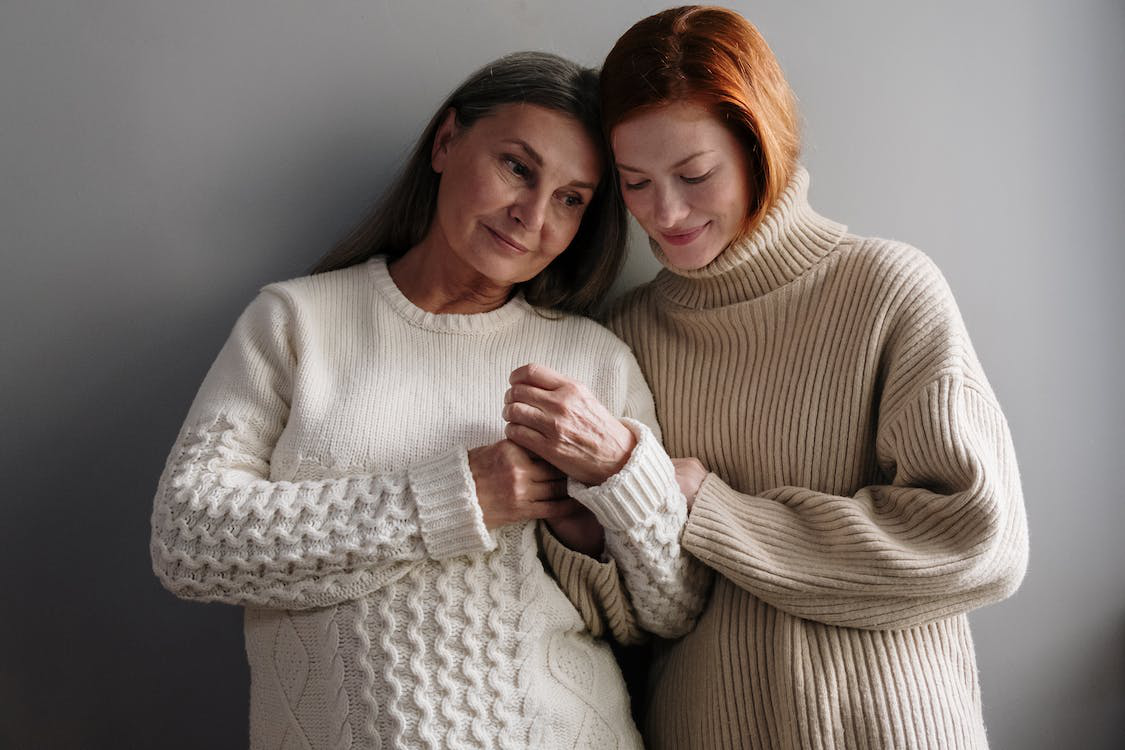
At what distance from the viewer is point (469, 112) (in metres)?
1.57

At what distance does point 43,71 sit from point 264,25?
39 centimetres

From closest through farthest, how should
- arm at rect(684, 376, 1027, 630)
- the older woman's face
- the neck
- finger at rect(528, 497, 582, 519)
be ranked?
arm at rect(684, 376, 1027, 630), finger at rect(528, 497, 582, 519), the older woman's face, the neck

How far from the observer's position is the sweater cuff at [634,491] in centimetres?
135

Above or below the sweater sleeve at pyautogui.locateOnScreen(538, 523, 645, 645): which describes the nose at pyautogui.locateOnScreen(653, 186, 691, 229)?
above

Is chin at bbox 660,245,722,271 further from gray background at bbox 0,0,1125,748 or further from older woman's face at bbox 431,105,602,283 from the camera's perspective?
gray background at bbox 0,0,1125,748

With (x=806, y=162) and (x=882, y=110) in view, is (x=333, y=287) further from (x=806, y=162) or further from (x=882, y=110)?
(x=882, y=110)

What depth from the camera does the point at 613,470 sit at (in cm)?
137

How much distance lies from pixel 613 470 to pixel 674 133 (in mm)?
518

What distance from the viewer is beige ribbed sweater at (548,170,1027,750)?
132 centimetres

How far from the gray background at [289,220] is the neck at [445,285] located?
0.77 ft

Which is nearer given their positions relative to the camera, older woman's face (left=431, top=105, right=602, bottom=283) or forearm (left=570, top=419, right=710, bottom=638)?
forearm (left=570, top=419, right=710, bottom=638)

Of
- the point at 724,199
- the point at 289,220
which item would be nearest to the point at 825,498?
the point at 724,199

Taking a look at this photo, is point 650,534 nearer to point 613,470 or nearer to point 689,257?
point 613,470

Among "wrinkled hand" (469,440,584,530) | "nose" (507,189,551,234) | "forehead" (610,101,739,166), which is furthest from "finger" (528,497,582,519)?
"forehead" (610,101,739,166)
